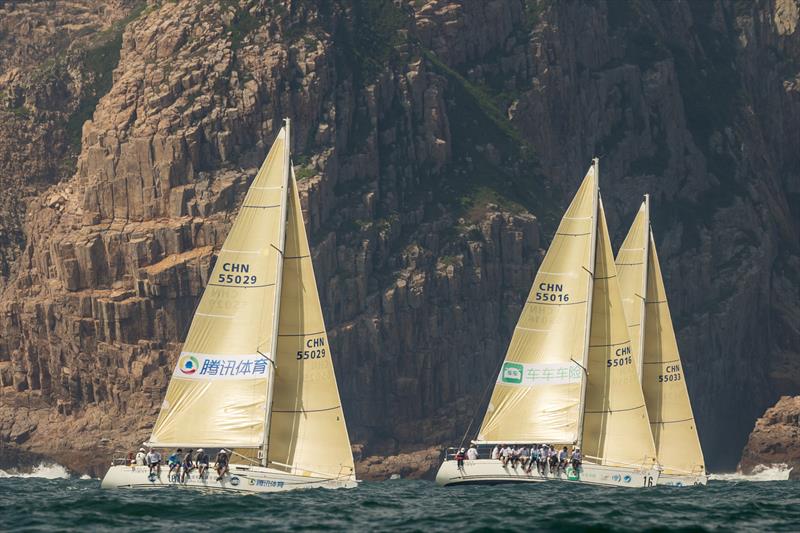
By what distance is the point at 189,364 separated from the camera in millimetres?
70312

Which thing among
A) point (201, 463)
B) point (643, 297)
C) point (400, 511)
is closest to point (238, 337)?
point (201, 463)

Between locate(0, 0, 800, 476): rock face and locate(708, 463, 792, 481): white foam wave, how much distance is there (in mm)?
15590

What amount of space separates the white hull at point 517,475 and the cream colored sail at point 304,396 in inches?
402

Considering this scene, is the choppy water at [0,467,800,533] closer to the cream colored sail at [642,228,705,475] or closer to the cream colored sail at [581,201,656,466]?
the cream colored sail at [581,201,656,466]

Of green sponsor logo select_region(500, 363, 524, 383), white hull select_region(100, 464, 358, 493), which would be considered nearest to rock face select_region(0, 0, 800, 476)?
green sponsor logo select_region(500, 363, 524, 383)

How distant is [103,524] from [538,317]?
29.4m

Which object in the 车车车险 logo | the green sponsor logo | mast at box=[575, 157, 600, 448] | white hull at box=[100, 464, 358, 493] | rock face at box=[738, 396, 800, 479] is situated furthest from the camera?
rock face at box=[738, 396, 800, 479]

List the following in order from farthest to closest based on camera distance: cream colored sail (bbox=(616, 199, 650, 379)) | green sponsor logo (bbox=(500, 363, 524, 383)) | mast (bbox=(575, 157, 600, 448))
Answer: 1. cream colored sail (bbox=(616, 199, 650, 379))
2. green sponsor logo (bbox=(500, 363, 524, 383))
3. mast (bbox=(575, 157, 600, 448))

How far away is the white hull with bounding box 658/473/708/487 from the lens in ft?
282

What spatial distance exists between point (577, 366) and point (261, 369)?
57.7 feet

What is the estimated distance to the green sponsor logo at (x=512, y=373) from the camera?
81.4 m

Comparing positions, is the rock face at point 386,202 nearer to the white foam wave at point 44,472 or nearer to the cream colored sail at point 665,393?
the white foam wave at point 44,472

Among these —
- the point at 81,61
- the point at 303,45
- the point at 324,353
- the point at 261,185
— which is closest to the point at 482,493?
the point at 324,353

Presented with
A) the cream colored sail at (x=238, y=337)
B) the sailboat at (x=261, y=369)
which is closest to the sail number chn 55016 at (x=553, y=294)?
the sailboat at (x=261, y=369)
